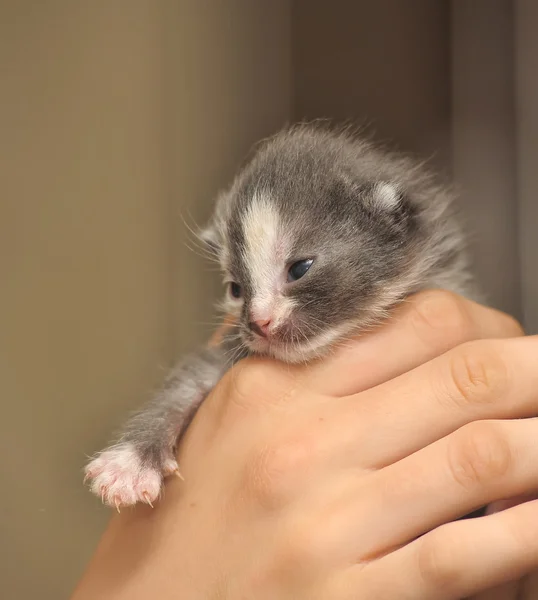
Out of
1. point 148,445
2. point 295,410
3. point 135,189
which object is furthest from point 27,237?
point 295,410

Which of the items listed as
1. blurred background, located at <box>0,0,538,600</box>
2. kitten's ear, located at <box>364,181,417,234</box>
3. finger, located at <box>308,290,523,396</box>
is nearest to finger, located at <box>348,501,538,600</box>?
finger, located at <box>308,290,523,396</box>

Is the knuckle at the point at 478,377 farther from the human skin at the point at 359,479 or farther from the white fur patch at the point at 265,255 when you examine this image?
the white fur patch at the point at 265,255

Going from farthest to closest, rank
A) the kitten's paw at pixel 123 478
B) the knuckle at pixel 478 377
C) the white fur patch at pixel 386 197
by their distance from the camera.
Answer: the white fur patch at pixel 386 197, the kitten's paw at pixel 123 478, the knuckle at pixel 478 377

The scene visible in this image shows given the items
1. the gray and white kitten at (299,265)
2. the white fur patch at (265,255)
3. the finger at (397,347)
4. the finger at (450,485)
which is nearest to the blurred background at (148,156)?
the gray and white kitten at (299,265)

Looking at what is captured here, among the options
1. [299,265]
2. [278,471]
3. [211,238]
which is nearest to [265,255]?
[299,265]

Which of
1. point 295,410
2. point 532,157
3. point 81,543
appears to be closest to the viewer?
point 295,410

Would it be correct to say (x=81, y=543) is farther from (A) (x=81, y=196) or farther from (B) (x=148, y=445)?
(A) (x=81, y=196)
